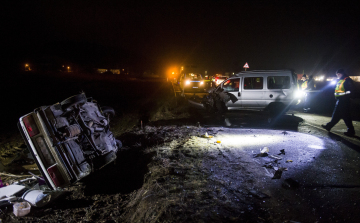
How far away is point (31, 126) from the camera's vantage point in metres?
2.96

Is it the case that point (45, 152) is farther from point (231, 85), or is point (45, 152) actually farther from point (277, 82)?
point (277, 82)

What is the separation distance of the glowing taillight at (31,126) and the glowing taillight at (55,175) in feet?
1.90

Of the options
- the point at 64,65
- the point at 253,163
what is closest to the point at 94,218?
the point at 253,163

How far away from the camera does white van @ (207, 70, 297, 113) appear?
25.1ft

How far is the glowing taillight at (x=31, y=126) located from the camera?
293 centimetres

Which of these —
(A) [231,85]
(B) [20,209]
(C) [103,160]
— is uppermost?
(A) [231,85]

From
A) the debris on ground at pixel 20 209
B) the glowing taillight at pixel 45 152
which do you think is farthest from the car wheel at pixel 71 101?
the debris on ground at pixel 20 209

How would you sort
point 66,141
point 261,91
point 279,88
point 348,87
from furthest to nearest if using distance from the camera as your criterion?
point 261,91 < point 279,88 < point 348,87 < point 66,141

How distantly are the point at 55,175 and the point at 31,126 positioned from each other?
83 centimetres

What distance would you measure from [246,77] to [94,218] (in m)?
7.32

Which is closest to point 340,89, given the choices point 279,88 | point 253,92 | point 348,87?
point 348,87

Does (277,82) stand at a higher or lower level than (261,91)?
higher

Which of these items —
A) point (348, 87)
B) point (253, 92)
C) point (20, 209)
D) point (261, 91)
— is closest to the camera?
point (20, 209)

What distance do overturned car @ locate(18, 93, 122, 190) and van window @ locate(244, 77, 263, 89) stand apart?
6216 millimetres
